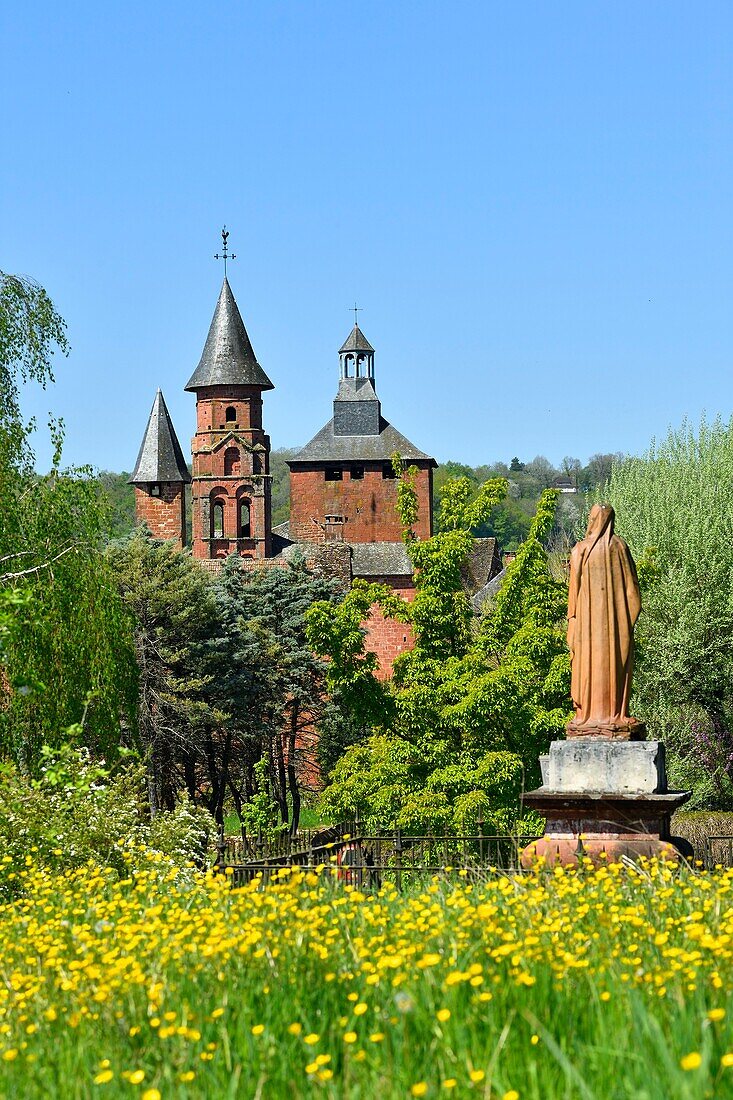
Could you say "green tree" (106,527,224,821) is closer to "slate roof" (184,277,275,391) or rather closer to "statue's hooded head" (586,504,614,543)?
"statue's hooded head" (586,504,614,543)

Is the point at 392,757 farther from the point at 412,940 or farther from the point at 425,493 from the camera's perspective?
the point at 425,493

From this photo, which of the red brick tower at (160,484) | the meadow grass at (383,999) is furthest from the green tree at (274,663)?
the meadow grass at (383,999)

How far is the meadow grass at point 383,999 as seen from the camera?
4.01m

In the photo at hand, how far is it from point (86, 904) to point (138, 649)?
26426 mm

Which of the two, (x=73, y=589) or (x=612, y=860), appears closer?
(x=612, y=860)

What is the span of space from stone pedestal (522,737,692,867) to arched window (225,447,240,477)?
53.9 metres

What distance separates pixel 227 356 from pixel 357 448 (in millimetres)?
8251

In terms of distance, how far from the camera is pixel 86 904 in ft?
26.5

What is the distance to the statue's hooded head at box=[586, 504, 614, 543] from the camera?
1098 centimetres

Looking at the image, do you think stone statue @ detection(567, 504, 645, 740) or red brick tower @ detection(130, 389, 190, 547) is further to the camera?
red brick tower @ detection(130, 389, 190, 547)

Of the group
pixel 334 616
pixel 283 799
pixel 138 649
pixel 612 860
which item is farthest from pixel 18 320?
pixel 283 799

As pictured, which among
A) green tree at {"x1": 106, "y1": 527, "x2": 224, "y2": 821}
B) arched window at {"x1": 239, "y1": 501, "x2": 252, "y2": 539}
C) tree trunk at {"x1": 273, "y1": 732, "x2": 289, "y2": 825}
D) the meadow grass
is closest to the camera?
the meadow grass

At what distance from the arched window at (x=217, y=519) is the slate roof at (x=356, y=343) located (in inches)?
617

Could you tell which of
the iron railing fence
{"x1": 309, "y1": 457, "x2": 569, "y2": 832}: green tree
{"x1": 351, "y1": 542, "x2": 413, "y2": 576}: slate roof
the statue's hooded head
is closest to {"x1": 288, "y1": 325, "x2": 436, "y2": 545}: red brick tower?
{"x1": 351, "y1": 542, "x2": 413, "y2": 576}: slate roof
